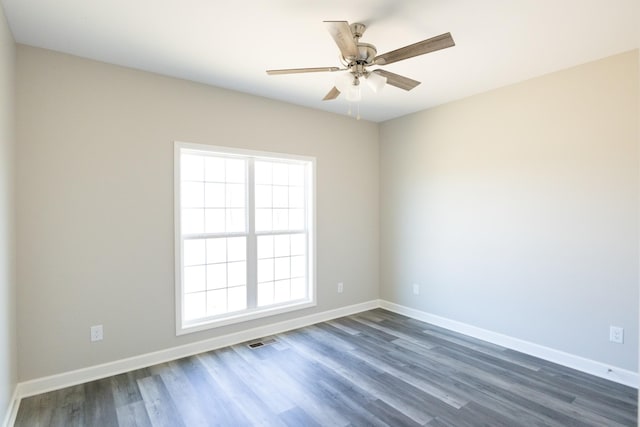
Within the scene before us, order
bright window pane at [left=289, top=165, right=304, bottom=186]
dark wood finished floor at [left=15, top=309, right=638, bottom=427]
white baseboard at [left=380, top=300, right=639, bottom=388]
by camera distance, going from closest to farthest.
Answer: dark wood finished floor at [left=15, top=309, right=638, bottom=427], white baseboard at [left=380, top=300, right=639, bottom=388], bright window pane at [left=289, top=165, right=304, bottom=186]

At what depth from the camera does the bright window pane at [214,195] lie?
3545 millimetres

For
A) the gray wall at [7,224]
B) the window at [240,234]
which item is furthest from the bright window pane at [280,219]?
the gray wall at [7,224]

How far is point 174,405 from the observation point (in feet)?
8.01

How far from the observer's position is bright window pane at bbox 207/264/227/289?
3.55 meters

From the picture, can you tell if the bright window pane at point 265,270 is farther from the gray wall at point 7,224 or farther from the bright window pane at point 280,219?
the gray wall at point 7,224

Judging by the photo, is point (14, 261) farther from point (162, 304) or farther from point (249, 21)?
point (249, 21)

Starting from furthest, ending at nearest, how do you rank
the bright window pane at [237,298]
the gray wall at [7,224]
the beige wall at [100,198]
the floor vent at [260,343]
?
the bright window pane at [237,298] → the floor vent at [260,343] → the beige wall at [100,198] → the gray wall at [7,224]

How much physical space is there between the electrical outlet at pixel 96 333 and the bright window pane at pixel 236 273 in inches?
48.3

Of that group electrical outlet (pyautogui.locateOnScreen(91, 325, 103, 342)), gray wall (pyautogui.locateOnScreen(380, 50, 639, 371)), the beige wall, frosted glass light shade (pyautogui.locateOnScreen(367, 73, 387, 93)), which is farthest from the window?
frosted glass light shade (pyautogui.locateOnScreen(367, 73, 387, 93))

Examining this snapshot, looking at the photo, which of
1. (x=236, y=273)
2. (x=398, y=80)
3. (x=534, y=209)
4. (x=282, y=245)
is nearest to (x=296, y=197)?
(x=282, y=245)

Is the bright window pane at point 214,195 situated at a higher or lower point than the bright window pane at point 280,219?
higher

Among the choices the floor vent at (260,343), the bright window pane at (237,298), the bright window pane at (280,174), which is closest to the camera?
the floor vent at (260,343)

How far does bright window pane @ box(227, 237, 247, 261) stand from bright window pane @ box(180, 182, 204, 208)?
53 cm

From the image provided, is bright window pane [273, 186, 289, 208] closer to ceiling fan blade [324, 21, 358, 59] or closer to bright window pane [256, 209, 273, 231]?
bright window pane [256, 209, 273, 231]
